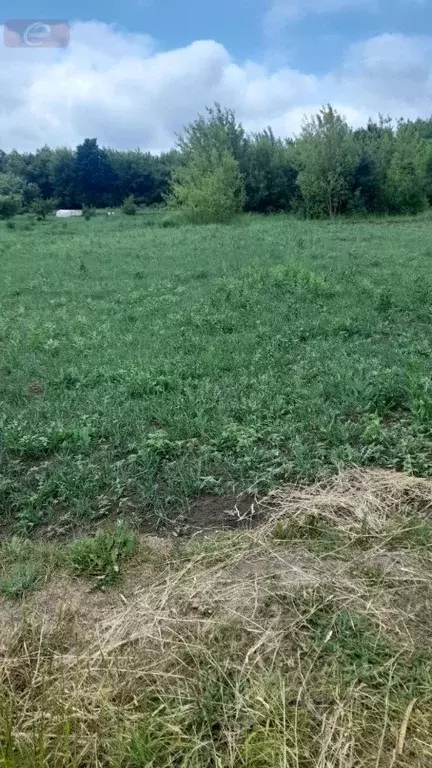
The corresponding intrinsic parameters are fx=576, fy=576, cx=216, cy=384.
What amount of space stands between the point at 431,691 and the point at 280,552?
809 mm

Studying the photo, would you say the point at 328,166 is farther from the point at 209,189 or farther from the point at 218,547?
the point at 218,547

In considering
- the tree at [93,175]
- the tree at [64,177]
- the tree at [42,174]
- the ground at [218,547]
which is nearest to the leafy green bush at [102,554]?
the ground at [218,547]

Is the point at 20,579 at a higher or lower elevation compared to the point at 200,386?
lower

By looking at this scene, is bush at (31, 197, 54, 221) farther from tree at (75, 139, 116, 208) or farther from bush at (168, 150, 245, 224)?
tree at (75, 139, 116, 208)

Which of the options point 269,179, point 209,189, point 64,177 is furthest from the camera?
point 64,177

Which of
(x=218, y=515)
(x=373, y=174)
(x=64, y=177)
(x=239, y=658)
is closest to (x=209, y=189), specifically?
(x=373, y=174)

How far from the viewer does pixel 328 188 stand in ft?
78.5

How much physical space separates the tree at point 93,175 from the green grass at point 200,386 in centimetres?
2985

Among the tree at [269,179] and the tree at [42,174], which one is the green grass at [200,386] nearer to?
the tree at [269,179]

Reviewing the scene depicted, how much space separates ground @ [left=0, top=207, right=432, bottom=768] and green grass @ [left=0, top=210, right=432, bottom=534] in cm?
2

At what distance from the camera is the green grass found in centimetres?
301

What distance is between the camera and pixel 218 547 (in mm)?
2475

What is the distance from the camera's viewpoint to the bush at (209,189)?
22859 millimetres

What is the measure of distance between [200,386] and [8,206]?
22749 mm
